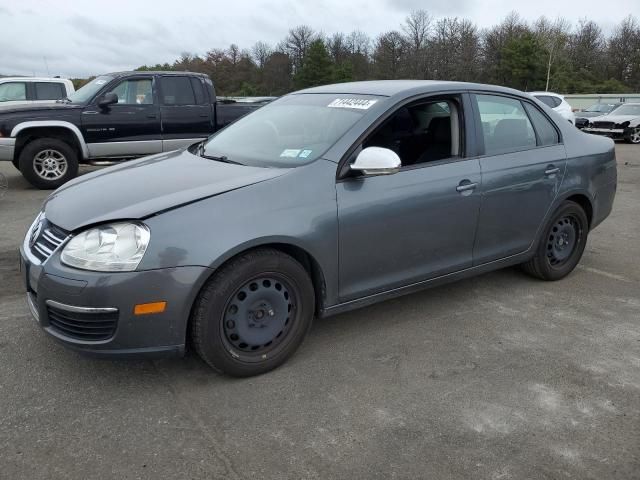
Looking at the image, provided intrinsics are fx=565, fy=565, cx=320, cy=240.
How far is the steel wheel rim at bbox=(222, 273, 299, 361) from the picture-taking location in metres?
3.01

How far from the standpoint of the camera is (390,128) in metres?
3.71

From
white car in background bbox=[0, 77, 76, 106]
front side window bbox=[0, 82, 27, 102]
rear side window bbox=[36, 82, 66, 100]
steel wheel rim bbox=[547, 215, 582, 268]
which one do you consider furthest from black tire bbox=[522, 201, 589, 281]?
front side window bbox=[0, 82, 27, 102]

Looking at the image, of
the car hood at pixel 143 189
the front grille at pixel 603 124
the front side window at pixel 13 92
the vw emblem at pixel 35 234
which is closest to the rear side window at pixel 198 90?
the front side window at pixel 13 92

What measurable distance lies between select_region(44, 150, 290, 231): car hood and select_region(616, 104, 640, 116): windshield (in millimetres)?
20815

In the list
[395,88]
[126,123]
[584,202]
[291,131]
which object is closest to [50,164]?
[126,123]

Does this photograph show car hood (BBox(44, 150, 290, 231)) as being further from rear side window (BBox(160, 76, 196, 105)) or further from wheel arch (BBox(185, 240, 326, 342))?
rear side window (BBox(160, 76, 196, 105))

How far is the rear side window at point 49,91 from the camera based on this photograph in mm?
12953

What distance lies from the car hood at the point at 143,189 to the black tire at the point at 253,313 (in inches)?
17.1

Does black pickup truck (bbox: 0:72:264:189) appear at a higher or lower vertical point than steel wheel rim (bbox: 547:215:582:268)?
higher

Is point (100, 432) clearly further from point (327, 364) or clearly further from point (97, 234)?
point (327, 364)

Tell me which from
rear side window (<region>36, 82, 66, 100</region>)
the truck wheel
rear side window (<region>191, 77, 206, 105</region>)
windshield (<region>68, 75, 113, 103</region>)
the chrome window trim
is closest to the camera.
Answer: the chrome window trim

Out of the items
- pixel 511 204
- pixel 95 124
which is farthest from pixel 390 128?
pixel 95 124

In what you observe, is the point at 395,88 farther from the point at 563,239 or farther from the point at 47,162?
the point at 47,162

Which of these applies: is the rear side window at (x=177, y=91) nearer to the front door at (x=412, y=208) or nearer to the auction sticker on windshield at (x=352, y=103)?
the auction sticker on windshield at (x=352, y=103)
